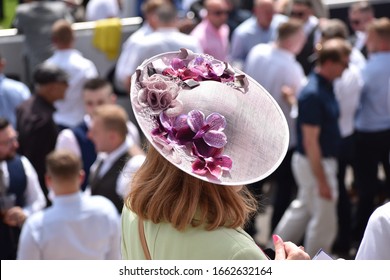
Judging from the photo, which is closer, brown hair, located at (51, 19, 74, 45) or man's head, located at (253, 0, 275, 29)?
brown hair, located at (51, 19, 74, 45)

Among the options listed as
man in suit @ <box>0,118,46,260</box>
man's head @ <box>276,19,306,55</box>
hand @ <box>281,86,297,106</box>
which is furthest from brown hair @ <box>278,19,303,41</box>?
man in suit @ <box>0,118,46,260</box>

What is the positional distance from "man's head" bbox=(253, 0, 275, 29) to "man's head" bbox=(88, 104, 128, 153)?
337cm

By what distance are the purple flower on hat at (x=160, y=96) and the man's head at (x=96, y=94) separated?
12.7 ft

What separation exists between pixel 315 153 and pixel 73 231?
2020 mm

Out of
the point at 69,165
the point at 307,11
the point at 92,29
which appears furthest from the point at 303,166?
the point at 92,29

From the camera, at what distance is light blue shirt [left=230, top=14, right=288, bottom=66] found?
26.6 ft

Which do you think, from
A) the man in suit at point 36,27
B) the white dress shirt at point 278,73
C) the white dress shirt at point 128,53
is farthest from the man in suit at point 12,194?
the man in suit at point 36,27

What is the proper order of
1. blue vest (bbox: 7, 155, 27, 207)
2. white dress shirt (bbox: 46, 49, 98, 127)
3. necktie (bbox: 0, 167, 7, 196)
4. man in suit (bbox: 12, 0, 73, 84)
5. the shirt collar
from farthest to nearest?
man in suit (bbox: 12, 0, 73, 84) → white dress shirt (bbox: 46, 49, 98, 127) → blue vest (bbox: 7, 155, 27, 207) → necktie (bbox: 0, 167, 7, 196) → the shirt collar

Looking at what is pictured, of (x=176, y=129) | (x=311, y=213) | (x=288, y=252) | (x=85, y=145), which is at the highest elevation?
(x=176, y=129)

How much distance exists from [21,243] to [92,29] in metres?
4.69

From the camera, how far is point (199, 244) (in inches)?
82.4

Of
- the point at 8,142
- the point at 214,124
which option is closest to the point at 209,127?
the point at 214,124

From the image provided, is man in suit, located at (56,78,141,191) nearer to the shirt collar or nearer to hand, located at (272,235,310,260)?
the shirt collar

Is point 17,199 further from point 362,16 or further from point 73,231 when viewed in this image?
point 362,16
